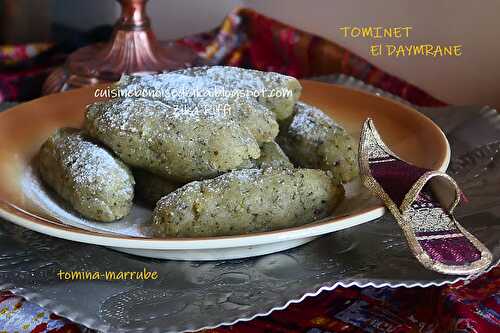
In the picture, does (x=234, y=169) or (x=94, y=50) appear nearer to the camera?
(x=234, y=169)

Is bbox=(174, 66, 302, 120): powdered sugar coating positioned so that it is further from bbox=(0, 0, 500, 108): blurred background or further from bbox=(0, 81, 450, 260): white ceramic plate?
bbox=(0, 0, 500, 108): blurred background

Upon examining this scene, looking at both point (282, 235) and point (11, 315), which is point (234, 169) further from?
point (11, 315)

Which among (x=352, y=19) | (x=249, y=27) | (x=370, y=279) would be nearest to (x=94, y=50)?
(x=249, y=27)

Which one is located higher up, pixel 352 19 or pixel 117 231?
pixel 352 19

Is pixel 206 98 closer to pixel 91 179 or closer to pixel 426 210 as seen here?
pixel 91 179

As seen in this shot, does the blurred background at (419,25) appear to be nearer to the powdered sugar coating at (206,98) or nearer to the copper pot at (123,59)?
the copper pot at (123,59)

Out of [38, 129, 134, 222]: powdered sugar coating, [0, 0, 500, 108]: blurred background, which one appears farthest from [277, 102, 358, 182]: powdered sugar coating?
[0, 0, 500, 108]: blurred background
